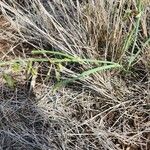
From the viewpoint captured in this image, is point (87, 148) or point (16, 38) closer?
point (87, 148)

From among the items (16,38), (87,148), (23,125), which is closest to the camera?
(87,148)

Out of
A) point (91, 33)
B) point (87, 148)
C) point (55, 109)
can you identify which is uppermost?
point (91, 33)

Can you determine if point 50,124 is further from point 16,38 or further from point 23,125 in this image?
point 16,38

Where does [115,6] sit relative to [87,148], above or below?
above

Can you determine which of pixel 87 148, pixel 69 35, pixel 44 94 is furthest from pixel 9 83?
pixel 87 148

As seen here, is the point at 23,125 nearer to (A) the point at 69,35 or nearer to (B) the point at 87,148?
(B) the point at 87,148

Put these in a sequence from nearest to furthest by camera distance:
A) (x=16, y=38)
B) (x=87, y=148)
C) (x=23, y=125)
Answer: (x=87, y=148) → (x=23, y=125) → (x=16, y=38)

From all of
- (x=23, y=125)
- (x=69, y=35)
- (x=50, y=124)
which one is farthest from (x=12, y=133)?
(x=69, y=35)
